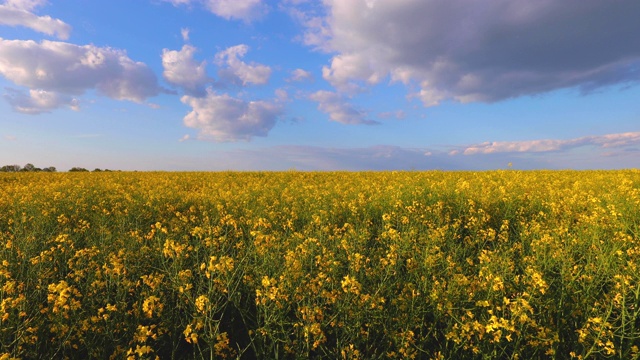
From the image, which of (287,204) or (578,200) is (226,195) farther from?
(578,200)

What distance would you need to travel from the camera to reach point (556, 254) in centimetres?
422

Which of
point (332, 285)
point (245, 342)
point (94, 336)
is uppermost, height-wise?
point (332, 285)

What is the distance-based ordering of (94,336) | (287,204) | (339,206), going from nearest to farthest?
(94,336) < (339,206) < (287,204)

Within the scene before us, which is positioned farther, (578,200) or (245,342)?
(578,200)

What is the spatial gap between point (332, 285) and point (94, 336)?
2.24 m

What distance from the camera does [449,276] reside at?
13.5 ft

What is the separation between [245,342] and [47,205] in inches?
324

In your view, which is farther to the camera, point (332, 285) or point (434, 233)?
point (434, 233)

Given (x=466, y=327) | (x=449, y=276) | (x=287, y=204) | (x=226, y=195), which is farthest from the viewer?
(x=226, y=195)

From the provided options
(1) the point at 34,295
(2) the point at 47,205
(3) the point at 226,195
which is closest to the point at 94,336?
(1) the point at 34,295

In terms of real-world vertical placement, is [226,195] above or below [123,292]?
above

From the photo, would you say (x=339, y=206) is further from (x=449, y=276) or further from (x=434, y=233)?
(x=449, y=276)

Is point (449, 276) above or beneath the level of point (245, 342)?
above

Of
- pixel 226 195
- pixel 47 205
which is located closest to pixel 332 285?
pixel 226 195
